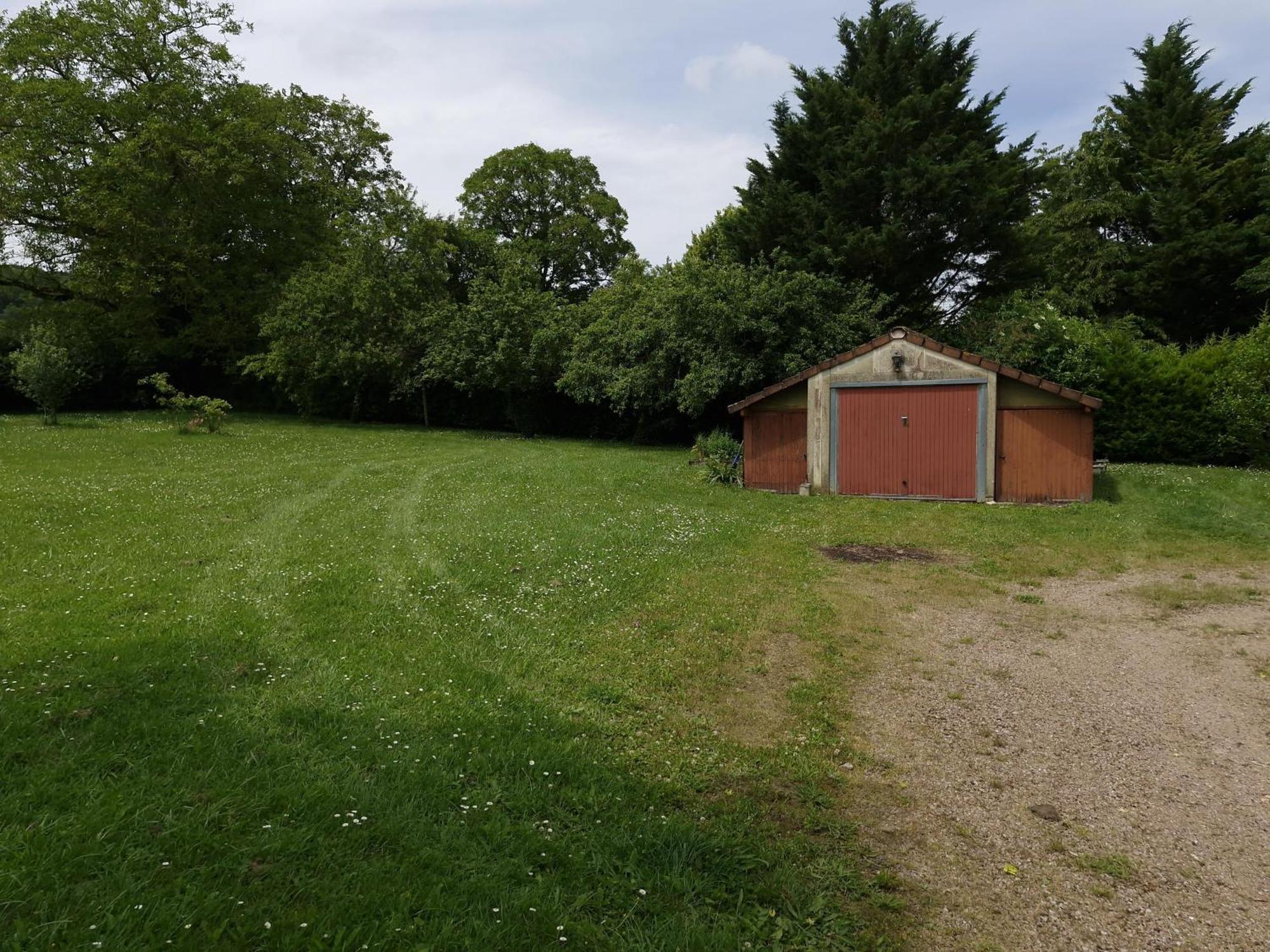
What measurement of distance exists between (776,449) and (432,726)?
1341 cm

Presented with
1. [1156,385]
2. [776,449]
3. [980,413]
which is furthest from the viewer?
[1156,385]

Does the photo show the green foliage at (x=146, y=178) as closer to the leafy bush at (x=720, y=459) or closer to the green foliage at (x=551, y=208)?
the green foliage at (x=551, y=208)

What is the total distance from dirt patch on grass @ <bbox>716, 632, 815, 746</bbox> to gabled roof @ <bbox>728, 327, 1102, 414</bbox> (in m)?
10.3

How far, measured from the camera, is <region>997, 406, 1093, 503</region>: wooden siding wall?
14.4 metres

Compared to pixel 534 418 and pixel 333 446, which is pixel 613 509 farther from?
pixel 534 418

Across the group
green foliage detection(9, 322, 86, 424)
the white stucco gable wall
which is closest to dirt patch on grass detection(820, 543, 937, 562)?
the white stucco gable wall

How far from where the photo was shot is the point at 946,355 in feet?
49.2

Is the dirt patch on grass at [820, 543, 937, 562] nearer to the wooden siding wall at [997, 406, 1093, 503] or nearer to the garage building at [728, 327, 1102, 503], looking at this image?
the garage building at [728, 327, 1102, 503]

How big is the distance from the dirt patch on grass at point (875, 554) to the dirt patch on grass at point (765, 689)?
3.70 m

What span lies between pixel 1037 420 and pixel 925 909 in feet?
45.4

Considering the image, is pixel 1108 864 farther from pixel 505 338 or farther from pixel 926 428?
pixel 505 338

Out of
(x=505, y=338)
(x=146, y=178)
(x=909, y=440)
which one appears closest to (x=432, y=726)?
(x=909, y=440)

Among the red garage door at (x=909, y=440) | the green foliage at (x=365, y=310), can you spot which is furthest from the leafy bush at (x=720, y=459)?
the green foliage at (x=365, y=310)

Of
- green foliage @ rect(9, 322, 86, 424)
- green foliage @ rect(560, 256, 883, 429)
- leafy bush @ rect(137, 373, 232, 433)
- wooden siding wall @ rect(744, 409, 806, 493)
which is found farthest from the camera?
leafy bush @ rect(137, 373, 232, 433)
